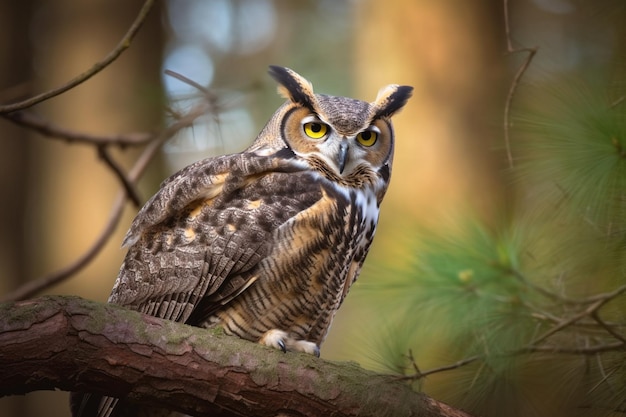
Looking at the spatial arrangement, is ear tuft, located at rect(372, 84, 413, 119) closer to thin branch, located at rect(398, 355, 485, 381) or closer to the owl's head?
the owl's head

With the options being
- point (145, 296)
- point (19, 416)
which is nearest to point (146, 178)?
point (19, 416)

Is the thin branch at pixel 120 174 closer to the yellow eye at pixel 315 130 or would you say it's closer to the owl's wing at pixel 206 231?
the owl's wing at pixel 206 231

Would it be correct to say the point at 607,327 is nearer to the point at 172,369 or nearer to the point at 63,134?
A: the point at 172,369

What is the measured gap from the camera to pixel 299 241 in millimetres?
1969

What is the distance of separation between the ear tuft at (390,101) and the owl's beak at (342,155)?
0.56 ft

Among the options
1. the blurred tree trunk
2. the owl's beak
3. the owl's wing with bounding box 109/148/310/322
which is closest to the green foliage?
the owl's beak

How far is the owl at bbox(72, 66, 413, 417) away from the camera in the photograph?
77.7 inches

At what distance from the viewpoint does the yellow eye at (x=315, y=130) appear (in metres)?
2.18

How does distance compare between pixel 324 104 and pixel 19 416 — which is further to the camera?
pixel 19 416

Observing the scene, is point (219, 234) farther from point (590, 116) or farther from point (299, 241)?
point (590, 116)

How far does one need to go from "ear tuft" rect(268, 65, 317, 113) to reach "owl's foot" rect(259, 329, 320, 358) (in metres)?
0.67

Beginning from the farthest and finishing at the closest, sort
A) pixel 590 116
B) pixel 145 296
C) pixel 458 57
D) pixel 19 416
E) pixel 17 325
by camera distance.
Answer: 1. pixel 19 416
2. pixel 458 57
3. pixel 145 296
4. pixel 590 116
5. pixel 17 325

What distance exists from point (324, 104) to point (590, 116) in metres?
0.74

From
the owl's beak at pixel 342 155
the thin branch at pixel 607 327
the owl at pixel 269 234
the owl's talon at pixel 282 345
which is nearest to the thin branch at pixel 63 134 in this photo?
the owl at pixel 269 234
